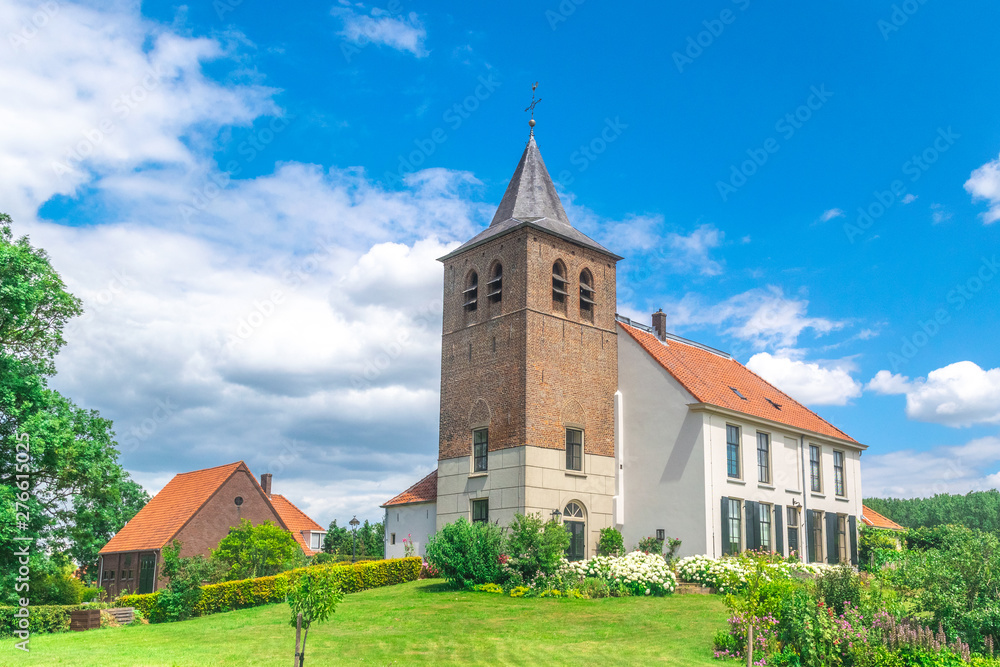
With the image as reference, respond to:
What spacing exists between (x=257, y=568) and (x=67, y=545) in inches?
420

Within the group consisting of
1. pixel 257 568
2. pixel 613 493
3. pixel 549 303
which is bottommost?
pixel 257 568

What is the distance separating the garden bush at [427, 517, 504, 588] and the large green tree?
1014 cm

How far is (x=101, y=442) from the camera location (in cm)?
2500

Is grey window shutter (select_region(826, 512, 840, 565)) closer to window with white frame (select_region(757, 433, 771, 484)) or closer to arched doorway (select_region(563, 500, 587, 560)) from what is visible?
window with white frame (select_region(757, 433, 771, 484))

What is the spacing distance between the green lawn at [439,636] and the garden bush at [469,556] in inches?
28.4

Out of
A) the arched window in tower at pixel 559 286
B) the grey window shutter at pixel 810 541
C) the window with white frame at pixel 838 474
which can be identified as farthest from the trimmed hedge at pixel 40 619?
the window with white frame at pixel 838 474

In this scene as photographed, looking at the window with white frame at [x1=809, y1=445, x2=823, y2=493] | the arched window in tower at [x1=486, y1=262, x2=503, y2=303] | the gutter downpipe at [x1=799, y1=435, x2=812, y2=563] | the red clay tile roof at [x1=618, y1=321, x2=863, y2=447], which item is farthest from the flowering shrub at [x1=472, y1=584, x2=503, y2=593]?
the window with white frame at [x1=809, y1=445, x2=823, y2=493]

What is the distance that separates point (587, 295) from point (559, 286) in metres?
1.40

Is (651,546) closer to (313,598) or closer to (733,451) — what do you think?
(733,451)

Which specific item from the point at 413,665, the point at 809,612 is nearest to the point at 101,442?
the point at 413,665

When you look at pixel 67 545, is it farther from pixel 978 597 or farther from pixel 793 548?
pixel 793 548

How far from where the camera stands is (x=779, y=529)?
3166 centimetres

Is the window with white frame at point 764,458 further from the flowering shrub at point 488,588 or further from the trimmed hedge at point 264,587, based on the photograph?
the trimmed hedge at point 264,587

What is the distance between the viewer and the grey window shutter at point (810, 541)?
33094mm
